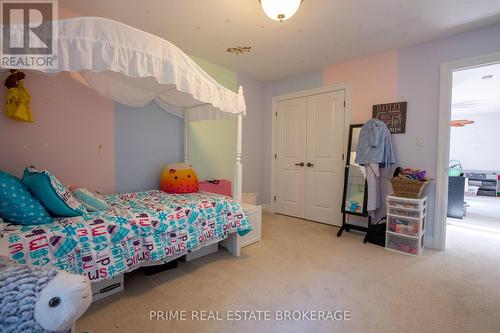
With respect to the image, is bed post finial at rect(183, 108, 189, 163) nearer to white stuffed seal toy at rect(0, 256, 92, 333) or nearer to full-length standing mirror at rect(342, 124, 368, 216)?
full-length standing mirror at rect(342, 124, 368, 216)

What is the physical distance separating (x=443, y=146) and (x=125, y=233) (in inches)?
131

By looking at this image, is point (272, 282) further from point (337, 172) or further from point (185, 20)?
point (185, 20)

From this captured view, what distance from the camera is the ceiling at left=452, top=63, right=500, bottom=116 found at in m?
3.67

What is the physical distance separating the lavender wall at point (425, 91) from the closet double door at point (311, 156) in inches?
31.6

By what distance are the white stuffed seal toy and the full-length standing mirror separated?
10.4ft

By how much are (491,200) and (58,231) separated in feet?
27.8

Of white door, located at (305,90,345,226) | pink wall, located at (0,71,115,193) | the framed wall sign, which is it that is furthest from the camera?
white door, located at (305,90,345,226)

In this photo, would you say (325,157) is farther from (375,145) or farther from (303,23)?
(303,23)

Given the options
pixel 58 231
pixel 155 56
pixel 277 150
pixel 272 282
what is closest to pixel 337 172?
pixel 277 150

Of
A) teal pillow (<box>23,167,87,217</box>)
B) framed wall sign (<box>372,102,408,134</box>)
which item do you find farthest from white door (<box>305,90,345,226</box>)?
teal pillow (<box>23,167,87,217</box>)

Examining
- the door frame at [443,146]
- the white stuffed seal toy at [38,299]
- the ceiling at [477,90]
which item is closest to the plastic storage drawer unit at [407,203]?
the door frame at [443,146]

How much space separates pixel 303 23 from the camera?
239cm

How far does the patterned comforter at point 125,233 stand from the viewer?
1379 mm

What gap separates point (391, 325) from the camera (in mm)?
1544
